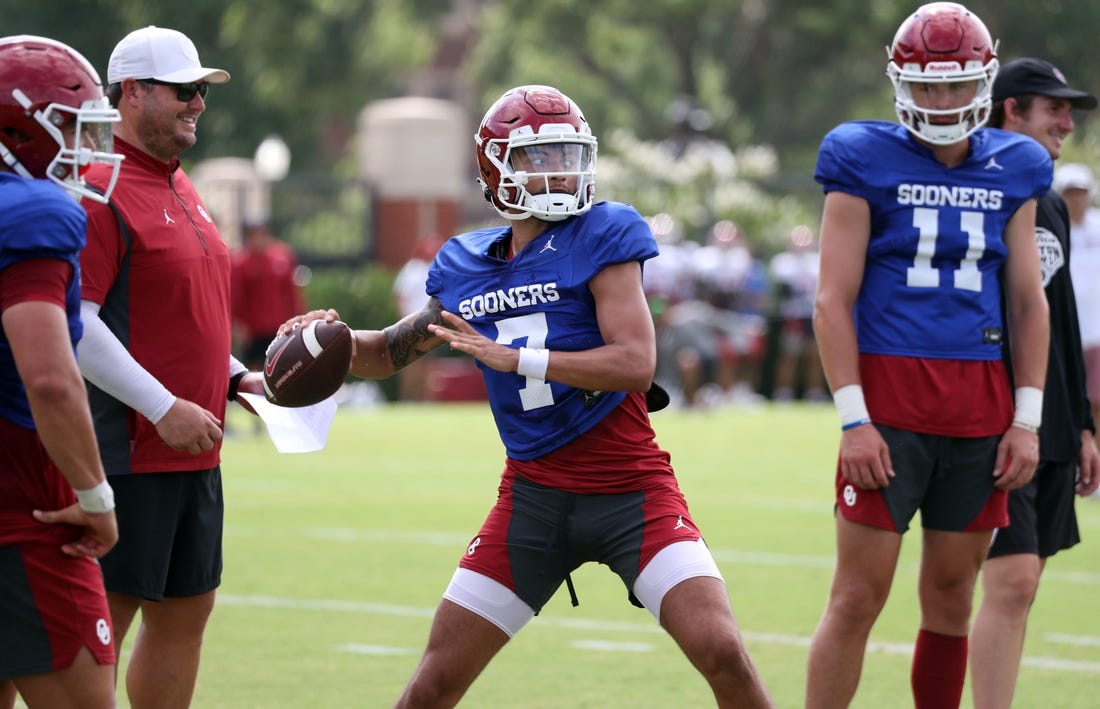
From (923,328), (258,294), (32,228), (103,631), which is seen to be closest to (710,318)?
(258,294)

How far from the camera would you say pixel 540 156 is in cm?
453

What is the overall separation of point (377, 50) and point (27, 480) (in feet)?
123

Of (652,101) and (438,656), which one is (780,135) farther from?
(438,656)

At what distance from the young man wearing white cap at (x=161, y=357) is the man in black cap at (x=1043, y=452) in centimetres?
238

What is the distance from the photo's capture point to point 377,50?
4034cm

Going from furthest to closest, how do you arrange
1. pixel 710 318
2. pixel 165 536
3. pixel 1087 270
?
pixel 710 318, pixel 1087 270, pixel 165 536

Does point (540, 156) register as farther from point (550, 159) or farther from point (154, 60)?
point (154, 60)

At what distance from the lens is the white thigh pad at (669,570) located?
14.3 feet

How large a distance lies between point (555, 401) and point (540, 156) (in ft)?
2.16

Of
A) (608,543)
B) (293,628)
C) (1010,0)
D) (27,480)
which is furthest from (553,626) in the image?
(1010,0)

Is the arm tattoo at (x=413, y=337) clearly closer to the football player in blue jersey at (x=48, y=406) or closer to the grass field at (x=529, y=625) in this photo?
the football player in blue jersey at (x=48, y=406)

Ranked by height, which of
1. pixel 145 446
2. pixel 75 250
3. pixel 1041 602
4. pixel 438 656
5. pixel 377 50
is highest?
pixel 75 250

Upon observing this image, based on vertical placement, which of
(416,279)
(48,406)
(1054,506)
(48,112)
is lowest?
(416,279)

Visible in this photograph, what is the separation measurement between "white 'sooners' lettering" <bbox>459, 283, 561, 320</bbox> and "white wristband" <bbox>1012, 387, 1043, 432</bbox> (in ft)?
4.71
